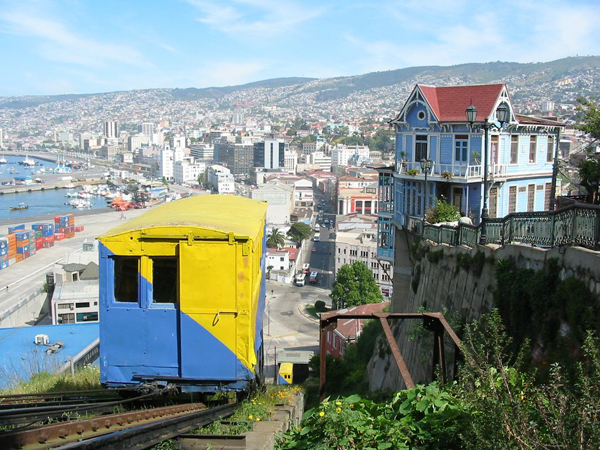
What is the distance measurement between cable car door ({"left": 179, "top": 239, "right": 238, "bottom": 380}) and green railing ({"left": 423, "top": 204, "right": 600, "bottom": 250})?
12.8 ft

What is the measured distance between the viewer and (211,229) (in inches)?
260

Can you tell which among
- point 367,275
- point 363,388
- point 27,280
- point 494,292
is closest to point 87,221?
point 27,280

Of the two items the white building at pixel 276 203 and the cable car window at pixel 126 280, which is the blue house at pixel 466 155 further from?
the white building at pixel 276 203

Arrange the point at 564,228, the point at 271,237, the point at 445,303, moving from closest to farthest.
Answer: the point at 564,228 < the point at 445,303 < the point at 271,237

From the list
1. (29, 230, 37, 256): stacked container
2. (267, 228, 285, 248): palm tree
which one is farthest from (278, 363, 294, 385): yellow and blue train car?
(29, 230, 37, 256): stacked container

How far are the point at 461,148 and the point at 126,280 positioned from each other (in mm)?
12951

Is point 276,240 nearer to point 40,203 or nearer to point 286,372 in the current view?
point 286,372

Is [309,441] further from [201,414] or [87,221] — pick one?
[87,221]

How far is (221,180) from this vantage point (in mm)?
158500

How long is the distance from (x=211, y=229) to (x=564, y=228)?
4233 mm

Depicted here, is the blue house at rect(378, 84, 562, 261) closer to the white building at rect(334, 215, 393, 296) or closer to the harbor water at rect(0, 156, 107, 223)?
the white building at rect(334, 215, 393, 296)

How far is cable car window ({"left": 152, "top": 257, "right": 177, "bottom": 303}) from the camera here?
6730 mm

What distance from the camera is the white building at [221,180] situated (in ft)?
509

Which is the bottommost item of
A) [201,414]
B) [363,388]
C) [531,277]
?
[363,388]
